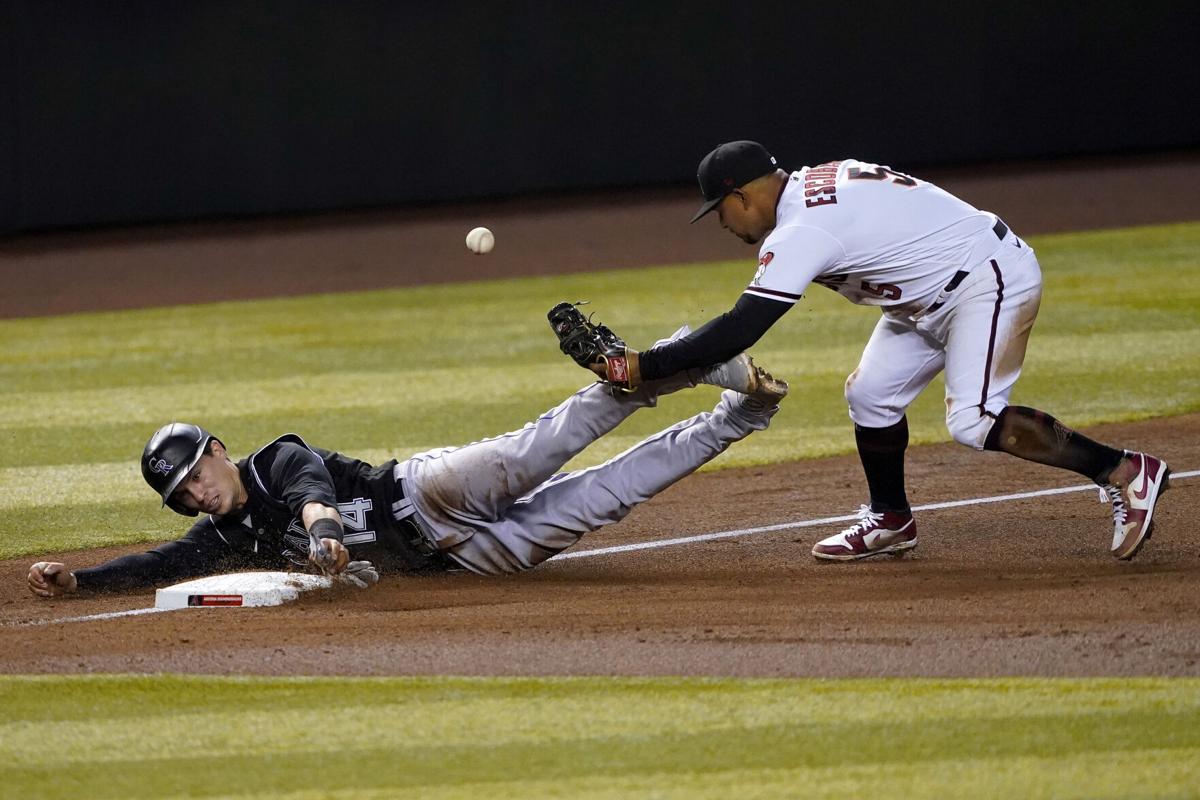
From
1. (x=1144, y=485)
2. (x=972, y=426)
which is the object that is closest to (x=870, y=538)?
(x=972, y=426)

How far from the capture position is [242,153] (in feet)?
57.2

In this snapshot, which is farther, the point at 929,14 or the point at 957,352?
the point at 929,14

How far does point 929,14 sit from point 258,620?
15502 mm

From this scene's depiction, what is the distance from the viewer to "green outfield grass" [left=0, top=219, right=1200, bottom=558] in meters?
7.97

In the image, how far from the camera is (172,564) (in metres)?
5.34

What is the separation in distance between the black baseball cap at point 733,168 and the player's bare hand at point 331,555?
5.31 feet

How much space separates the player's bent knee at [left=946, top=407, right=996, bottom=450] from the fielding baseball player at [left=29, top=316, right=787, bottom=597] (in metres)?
0.60

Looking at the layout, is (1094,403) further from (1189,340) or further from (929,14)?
(929,14)

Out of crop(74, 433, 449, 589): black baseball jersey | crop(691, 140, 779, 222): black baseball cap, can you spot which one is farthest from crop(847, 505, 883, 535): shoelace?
crop(74, 433, 449, 589): black baseball jersey

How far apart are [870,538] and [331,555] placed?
2069 mm

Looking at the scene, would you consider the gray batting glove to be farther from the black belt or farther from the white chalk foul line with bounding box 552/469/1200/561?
the black belt

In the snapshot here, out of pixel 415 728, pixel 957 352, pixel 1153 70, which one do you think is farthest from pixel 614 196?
pixel 415 728

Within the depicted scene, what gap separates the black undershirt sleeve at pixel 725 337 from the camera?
496cm

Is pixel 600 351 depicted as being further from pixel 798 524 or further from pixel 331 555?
pixel 798 524
